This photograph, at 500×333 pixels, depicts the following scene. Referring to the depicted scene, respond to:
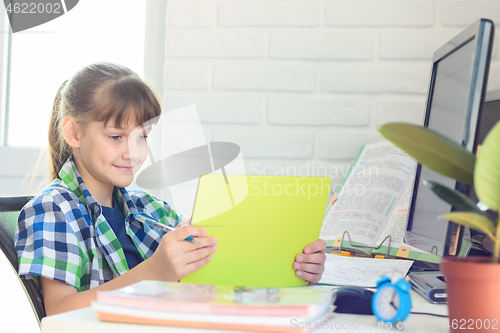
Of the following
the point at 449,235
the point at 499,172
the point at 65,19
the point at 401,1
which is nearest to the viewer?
the point at 499,172

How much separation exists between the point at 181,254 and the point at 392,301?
33 cm

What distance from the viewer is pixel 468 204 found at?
44 centimetres

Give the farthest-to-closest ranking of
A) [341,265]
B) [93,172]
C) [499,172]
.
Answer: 1. [93,172]
2. [341,265]
3. [499,172]

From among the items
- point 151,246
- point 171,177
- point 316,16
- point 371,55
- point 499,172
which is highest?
point 316,16

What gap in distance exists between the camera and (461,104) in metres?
0.66

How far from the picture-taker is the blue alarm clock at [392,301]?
0.46m

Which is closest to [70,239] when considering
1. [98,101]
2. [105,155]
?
[105,155]

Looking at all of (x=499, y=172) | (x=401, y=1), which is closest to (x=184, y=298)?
(x=499, y=172)

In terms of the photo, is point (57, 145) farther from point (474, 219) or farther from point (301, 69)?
point (474, 219)

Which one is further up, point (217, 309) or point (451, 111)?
point (451, 111)

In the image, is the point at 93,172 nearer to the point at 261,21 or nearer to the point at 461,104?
the point at 261,21

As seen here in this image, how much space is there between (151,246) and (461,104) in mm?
772

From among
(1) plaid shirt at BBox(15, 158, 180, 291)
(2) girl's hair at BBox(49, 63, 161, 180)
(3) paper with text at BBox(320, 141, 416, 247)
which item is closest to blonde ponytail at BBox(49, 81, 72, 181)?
(2) girl's hair at BBox(49, 63, 161, 180)

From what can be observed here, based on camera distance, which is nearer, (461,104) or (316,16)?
(461,104)
